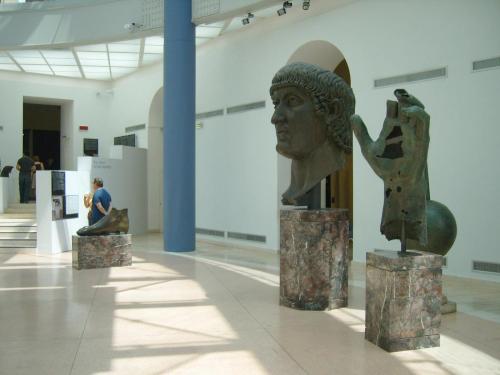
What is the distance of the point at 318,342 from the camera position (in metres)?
4.97

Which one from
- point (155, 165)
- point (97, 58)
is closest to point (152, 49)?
point (97, 58)

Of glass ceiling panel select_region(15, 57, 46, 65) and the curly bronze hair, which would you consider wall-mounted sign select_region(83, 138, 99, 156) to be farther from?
the curly bronze hair

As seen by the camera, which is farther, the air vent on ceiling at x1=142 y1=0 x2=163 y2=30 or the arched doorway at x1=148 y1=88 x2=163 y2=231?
the arched doorway at x1=148 y1=88 x2=163 y2=231

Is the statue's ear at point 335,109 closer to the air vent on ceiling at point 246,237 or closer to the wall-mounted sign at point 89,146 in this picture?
the air vent on ceiling at point 246,237

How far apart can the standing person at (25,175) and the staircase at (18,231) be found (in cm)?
196

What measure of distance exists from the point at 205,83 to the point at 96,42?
3.09m

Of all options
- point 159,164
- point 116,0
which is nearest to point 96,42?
point 116,0

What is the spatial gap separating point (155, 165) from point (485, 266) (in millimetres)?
11398

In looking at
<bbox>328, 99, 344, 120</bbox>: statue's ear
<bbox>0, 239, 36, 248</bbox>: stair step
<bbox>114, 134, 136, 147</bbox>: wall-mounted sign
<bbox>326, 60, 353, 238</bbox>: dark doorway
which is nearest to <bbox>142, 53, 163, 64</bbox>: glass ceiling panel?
Answer: <bbox>114, 134, 136, 147</bbox>: wall-mounted sign

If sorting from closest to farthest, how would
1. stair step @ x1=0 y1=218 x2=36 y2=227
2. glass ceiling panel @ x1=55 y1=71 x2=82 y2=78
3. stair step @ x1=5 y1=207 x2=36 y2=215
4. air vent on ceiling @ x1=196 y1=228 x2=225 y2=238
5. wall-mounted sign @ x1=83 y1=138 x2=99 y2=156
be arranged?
stair step @ x1=0 y1=218 x2=36 y2=227
air vent on ceiling @ x1=196 y1=228 x2=225 y2=238
stair step @ x1=5 y1=207 x2=36 y2=215
glass ceiling panel @ x1=55 y1=71 x2=82 y2=78
wall-mounted sign @ x1=83 y1=138 x2=99 y2=156

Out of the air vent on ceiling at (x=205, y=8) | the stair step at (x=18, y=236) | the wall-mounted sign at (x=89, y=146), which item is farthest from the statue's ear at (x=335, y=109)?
the wall-mounted sign at (x=89, y=146)

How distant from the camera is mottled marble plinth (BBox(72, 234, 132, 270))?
30.6 ft

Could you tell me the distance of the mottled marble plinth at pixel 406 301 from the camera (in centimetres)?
467

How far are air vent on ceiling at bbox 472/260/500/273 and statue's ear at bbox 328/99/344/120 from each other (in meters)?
4.04
